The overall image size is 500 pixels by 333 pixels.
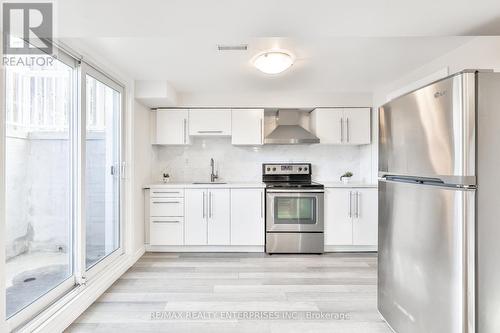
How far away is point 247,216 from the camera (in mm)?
3730

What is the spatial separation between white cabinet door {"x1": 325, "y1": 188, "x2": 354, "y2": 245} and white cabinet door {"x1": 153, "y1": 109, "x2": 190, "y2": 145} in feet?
7.26

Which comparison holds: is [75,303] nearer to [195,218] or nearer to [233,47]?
[195,218]

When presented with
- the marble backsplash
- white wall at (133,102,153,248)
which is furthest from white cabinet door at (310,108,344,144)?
white wall at (133,102,153,248)

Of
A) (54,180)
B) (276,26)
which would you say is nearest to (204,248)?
(54,180)

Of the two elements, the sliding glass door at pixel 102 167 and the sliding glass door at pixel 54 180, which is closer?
the sliding glass door at pixel 54 180

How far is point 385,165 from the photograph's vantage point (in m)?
1.97

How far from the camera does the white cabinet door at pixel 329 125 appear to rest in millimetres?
3973

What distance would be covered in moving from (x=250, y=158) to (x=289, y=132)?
0.74 meters

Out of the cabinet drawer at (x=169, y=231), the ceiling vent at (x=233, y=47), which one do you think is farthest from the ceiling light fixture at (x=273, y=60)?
the cabinet drawer at (x=169, y=231)

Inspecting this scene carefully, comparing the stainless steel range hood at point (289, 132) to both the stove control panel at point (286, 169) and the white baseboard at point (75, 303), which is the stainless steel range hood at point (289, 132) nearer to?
the stove control panel at point (286, 169)

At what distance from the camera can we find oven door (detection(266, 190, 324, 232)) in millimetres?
3721

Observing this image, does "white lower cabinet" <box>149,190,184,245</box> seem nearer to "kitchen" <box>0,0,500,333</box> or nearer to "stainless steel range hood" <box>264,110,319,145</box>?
"kitchen" <box>0,0,500,333</box>

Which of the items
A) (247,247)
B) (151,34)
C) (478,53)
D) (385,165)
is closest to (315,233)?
(247,247)

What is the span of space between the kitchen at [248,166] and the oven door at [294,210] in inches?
0.7
